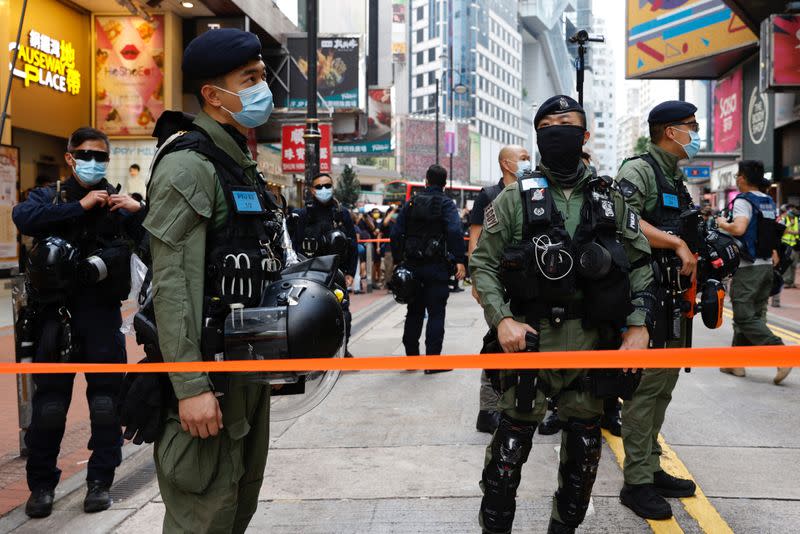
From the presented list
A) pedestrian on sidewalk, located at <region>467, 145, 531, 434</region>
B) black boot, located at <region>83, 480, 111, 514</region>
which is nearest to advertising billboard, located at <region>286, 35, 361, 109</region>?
pedestrian on sidewalk, located at <region>467, 145, 531, 434</region>

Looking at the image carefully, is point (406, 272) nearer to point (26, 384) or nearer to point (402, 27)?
point (26, 384)

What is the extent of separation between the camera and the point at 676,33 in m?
35.0

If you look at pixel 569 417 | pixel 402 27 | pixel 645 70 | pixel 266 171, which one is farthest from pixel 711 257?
pixel 402 27

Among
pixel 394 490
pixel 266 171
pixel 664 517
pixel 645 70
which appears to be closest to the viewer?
pixel 664 517

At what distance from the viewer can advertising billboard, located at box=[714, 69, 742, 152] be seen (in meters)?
34.0

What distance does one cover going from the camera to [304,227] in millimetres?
8102

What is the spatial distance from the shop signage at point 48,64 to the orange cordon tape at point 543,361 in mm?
12929

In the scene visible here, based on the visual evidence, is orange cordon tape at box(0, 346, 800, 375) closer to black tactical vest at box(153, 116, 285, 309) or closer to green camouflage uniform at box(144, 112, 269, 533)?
green camouflage uniform at box(144, 112, 269, 533)

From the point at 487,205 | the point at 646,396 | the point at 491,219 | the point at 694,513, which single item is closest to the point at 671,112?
the point at 487,205

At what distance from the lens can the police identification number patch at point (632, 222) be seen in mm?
3375

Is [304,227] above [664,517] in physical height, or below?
above

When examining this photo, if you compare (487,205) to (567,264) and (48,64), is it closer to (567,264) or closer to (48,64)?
(567,264)

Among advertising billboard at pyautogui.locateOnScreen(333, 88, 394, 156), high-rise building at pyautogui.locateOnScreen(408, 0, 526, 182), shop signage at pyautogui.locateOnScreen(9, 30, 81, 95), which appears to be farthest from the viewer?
high-rise building at pyautogui.locateOnScreen(408, 0, 526, 182)

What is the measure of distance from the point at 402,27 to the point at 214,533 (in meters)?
113
